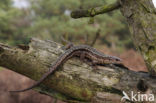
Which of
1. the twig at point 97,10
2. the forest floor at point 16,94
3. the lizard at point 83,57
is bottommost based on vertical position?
the forest floor at point 16,94

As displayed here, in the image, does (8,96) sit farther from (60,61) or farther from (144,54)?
(144,54)

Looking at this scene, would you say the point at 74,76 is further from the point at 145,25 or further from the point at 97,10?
the point at 145,25

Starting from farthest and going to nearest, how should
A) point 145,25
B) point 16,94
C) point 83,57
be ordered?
point 16,94 < point 83,57 < point 145,25

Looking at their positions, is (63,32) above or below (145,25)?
above

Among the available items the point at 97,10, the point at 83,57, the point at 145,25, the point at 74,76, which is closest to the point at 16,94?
the point at 83,57

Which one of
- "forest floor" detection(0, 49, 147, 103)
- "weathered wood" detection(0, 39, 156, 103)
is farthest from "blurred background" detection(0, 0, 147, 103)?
"weathered wood" detection(0, 39, 156, 103)

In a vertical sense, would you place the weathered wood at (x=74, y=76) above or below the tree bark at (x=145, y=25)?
below

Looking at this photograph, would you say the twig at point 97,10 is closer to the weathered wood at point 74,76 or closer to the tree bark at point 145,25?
the tree bark at point 145,25

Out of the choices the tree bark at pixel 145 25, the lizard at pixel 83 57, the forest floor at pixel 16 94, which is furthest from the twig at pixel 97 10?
the forest floor at pixel 16 94
